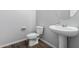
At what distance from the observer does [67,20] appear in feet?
3.95

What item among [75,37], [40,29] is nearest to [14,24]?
[40,29]

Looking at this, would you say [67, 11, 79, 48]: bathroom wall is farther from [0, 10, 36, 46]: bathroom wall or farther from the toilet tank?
[0, 10, 36, 46]: bathroom wall

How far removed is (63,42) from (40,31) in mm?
524

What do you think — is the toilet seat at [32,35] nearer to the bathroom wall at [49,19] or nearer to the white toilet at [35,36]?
the white toilet at [35,36]

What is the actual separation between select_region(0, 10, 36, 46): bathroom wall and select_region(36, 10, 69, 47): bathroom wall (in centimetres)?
13

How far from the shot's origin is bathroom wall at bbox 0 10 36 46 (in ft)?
4.63

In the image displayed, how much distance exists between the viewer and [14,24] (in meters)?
1.47

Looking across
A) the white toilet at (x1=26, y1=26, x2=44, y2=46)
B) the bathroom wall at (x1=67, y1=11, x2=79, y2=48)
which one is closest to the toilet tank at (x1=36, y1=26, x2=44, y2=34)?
the white toilet at (x1=26, y1=26, x2=44, y2=46)

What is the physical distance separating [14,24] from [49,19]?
787 mm

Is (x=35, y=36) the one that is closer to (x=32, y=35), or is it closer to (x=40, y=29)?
(x=32, y=35)
